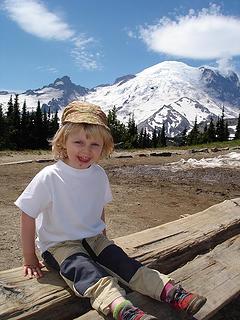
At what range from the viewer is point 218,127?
9356cm

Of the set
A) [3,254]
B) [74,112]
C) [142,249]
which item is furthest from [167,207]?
[74,112]

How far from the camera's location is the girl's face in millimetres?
3594

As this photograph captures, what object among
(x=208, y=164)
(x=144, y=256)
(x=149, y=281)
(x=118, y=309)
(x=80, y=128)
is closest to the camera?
(x=118, y=309)

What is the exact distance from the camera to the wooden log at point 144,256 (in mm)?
2947

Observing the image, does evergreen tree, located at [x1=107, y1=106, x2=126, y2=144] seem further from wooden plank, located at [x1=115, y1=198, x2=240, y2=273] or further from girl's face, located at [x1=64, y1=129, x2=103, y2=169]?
girl's face, located at [x1=64, y1=129, x2=103, y2=169]

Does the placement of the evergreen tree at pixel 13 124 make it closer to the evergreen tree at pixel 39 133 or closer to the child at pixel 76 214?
the evergreen tree at pixel 39 133

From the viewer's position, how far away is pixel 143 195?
37.9 feet

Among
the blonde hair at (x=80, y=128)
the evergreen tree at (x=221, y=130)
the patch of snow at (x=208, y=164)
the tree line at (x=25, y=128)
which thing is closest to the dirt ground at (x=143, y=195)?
the patch of snow at (x=208, y=164)

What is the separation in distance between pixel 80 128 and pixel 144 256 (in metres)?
1.42

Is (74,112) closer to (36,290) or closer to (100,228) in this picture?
(100,228)

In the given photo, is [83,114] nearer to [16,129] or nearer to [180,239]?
[180,239]

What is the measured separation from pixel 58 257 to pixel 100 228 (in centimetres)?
53

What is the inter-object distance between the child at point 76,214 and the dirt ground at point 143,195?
1.55 metres

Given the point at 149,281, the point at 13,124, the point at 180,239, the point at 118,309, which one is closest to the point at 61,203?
the point at 149,281
